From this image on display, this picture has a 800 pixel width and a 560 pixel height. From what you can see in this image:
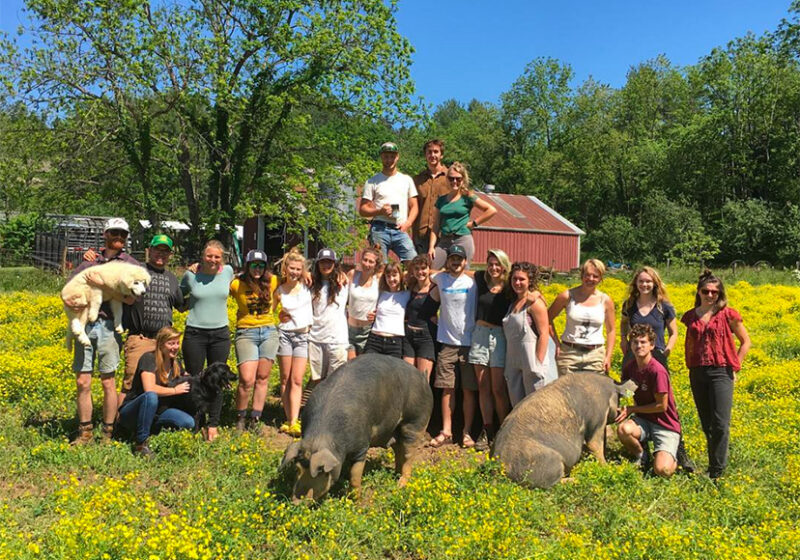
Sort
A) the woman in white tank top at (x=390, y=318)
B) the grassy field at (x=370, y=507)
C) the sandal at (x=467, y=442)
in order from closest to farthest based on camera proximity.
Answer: the grassy field at (x=370, y=507) → the woman in white tank top at (x=390, y=318) → the sandal at (x=467, y=442)

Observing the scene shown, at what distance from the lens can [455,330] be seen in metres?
7.41

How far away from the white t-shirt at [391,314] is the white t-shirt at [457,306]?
45 cm

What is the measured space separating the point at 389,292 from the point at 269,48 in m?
18.3

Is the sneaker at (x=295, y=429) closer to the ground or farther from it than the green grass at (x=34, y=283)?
closer to the ground

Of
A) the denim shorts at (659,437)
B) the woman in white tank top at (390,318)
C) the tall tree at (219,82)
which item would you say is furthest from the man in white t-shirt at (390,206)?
the tall tree at (219,82)

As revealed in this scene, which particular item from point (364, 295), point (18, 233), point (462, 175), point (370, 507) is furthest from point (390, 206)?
point (18, 233)

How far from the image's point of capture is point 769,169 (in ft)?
146

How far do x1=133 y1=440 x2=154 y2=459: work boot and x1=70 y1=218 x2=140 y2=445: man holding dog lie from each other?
1.58ft

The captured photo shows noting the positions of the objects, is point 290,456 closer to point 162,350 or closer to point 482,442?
point 162,350

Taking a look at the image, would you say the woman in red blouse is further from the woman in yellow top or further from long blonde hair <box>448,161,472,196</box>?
the woman in yellow top

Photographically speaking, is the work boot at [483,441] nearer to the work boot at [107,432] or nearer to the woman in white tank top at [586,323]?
the woman in white tank top at [586,323]

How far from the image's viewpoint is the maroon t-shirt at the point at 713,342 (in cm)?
664

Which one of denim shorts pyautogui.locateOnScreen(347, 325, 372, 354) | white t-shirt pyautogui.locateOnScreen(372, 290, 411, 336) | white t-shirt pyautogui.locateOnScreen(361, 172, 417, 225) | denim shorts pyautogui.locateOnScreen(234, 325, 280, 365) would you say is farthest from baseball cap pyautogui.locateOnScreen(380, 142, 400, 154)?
denim shorts pyautogui.locateOnScreen(234, 325, 280, 365)

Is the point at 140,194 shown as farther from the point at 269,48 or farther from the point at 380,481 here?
the point at 380,481
